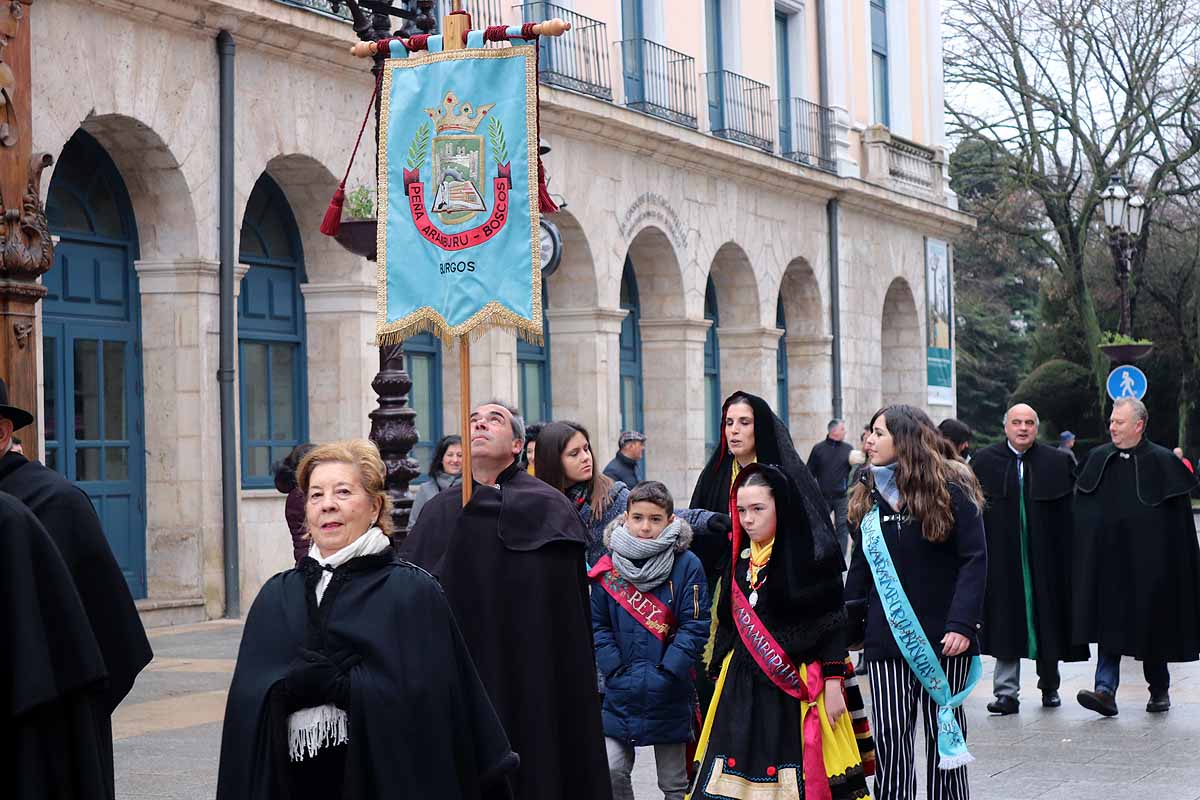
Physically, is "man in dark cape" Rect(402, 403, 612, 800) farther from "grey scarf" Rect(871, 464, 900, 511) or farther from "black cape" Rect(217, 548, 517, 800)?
"black cape" Rect(217, 548, 517, 800)

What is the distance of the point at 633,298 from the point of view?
2625cm

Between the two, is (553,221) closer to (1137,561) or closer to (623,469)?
(623,469)

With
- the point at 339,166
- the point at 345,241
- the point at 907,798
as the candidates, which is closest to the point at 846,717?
the point at 907,798

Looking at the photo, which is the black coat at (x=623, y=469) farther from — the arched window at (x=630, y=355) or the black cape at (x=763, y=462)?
the arched window at (x=630, y=355)

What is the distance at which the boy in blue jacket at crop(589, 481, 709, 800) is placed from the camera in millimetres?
7340

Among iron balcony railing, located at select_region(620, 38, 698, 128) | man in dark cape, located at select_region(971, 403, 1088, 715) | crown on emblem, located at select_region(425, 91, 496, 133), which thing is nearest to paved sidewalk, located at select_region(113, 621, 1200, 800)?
man in dark cape, located at select_region(971, 403, 1088, 715)

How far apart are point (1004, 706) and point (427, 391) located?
11.1 metres

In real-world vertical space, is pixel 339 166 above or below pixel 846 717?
above

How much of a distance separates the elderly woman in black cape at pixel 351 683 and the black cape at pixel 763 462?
247 cm

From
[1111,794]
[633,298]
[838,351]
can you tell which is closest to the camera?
[1111,794]

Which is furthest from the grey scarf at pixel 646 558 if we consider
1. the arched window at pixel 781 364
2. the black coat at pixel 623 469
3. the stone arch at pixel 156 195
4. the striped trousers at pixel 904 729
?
the arched window at pixel 781 364

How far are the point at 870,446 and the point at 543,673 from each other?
6.60ft

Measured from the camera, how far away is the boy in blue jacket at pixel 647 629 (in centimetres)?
734

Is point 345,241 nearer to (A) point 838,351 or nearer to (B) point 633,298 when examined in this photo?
(B) point 633,298
